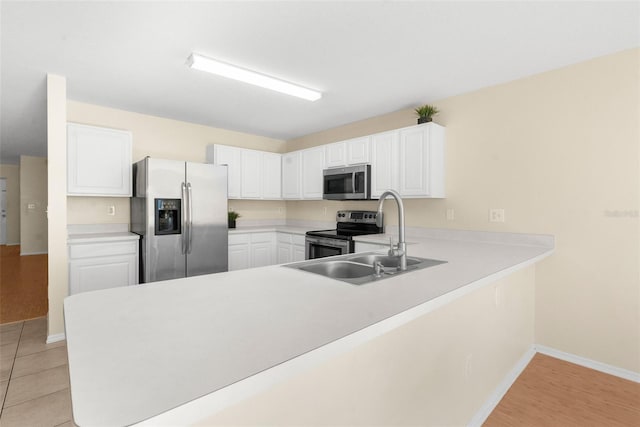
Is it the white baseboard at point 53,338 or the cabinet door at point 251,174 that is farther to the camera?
the cabinet door at point 251,174

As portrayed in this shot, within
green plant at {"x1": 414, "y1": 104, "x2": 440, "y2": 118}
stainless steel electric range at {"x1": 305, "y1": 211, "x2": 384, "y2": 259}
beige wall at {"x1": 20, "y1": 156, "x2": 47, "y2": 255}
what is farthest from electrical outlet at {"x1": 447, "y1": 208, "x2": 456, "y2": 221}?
beige wall at {"x1": 20, "y1": 156, "x2": 47, "y2": 255}

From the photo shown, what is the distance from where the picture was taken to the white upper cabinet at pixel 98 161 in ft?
10.7

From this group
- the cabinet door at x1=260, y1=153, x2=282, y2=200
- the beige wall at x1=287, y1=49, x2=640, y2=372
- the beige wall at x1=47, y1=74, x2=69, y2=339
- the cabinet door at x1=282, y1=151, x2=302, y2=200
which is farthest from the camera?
the cabinet door at x1=260, y1=153, x2=282, y2=200

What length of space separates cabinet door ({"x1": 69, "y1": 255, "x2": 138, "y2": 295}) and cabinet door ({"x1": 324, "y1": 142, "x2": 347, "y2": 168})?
251 cm

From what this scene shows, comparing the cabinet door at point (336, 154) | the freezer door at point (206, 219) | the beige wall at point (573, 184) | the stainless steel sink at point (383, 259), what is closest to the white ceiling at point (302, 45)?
the beige wall at point (573, 184)

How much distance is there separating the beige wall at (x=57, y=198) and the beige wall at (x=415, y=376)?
2904 mm

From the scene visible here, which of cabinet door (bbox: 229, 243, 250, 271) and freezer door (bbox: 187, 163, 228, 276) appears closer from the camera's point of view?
freezer door (bbox: 187, 163, 228, 276)

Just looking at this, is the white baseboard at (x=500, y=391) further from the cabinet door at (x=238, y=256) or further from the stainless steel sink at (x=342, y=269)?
the cabinet door at (x=238, y=256)

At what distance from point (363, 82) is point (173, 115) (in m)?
2.46

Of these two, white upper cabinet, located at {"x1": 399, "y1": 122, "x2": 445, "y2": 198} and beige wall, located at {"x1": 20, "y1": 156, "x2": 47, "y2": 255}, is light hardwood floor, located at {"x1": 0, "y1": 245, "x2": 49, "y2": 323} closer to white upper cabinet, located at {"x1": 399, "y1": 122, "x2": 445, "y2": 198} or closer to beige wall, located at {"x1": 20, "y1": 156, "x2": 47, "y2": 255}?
beige wall, located at {"x1": 20, "y1": 156, "x2": 47, "y2": 255}

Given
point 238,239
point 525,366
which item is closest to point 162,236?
point 238,239

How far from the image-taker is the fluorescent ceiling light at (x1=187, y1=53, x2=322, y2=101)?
2.41 m

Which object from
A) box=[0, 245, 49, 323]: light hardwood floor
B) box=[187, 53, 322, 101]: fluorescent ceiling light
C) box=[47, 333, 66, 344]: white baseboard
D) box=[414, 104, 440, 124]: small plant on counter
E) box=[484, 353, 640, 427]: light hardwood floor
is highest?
box=[187, 53, 322, 101]: fluorescent ceiling light

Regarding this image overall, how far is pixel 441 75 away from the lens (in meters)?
2.76
